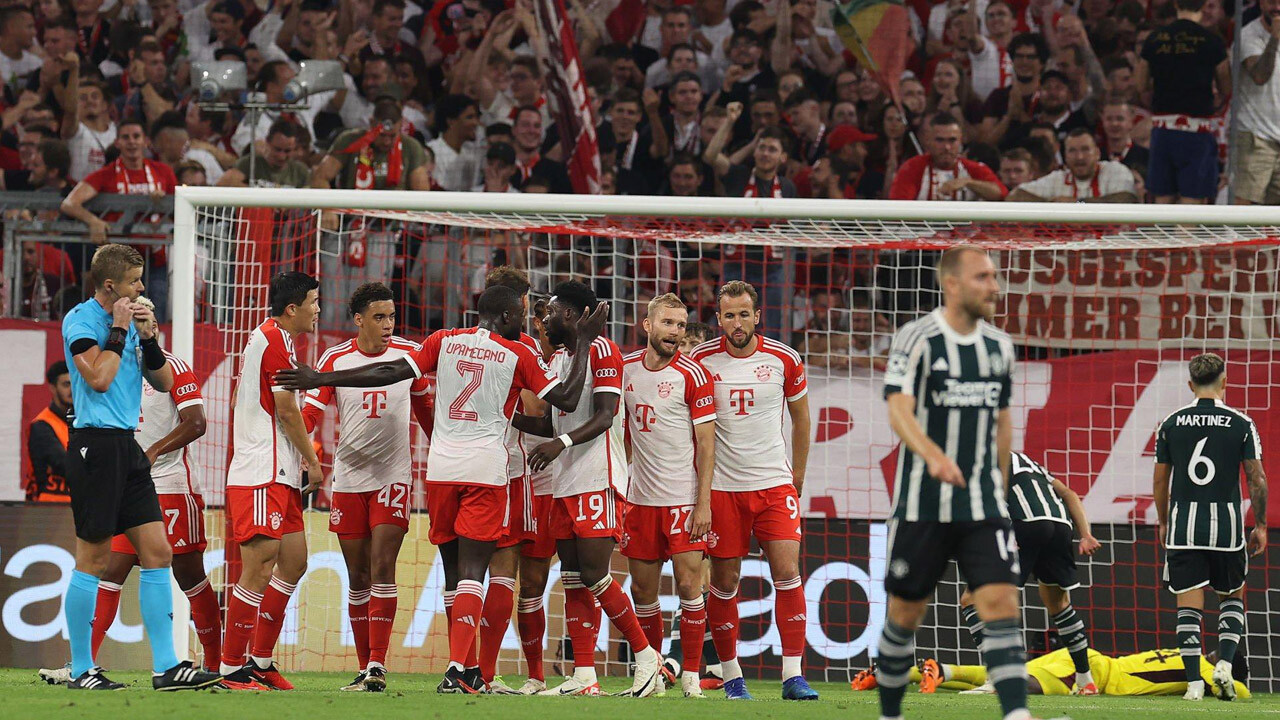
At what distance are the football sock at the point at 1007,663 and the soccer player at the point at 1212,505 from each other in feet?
13.7

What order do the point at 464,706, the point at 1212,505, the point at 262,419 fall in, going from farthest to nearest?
the point at 1212,505
the point at 262,419
the point at 464,706

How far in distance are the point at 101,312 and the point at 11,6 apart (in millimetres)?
9059

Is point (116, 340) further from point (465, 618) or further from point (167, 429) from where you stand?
point (465, 618)

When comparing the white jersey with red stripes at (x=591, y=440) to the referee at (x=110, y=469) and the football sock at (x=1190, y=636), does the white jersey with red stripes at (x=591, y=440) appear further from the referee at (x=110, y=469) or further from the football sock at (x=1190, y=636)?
the football sock at (x=1190, y=636)

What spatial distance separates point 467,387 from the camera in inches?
305

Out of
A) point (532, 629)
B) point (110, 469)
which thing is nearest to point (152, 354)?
point (110, 469)

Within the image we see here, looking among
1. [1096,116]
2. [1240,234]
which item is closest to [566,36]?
[1096,116]

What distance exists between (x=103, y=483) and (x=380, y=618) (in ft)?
5.90

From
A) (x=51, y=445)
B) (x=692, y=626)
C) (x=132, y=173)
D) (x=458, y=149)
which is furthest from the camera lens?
(x=458, y=149)

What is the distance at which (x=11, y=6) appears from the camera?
49.2 feet

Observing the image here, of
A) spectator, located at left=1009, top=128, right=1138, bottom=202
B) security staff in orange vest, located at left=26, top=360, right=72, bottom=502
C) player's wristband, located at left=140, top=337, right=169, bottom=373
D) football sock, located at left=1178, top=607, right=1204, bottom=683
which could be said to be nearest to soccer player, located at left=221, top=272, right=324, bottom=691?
player's wristband, located at left=140, top=337, right=169, bottom=373

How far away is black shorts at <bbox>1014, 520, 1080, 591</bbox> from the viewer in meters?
9.34

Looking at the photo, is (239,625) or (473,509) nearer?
(473,509)

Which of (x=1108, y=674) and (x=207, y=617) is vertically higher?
(x=207, y=617)
